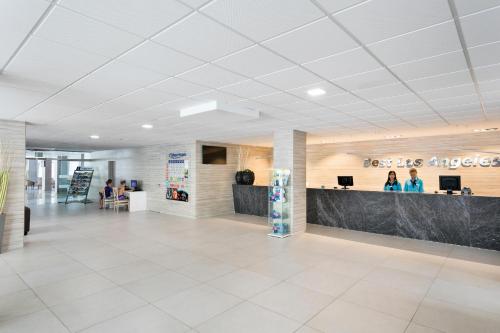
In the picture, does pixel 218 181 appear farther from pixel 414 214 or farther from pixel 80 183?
pixel 80 183

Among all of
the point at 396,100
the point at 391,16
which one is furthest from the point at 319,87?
the point at 391,16

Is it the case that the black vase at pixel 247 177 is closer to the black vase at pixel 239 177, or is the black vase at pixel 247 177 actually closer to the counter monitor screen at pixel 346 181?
the black vase at pixel 239 177

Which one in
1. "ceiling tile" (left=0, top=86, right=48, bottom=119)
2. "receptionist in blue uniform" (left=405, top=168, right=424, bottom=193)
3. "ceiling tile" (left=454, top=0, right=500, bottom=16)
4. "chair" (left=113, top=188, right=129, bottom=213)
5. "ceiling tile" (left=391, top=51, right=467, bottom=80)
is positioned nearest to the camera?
"ceiling tile" (left=454, top=0, right=500, bottom=16)

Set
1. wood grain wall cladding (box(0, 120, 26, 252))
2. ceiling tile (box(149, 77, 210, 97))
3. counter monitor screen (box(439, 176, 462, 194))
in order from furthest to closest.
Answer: counter monitor screen (box(439, 176, 462, 194))
wood grain wall cladding (box(0, 120, 26, 252))
ceiling tile (box(149, 77, 210, 97))

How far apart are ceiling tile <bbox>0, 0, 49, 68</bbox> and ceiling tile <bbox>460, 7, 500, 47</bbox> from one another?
2.96 m

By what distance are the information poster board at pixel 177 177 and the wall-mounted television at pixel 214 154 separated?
2.20 ft

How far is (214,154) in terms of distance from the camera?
1016 centimetres

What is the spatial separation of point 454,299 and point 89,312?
4.44 meters

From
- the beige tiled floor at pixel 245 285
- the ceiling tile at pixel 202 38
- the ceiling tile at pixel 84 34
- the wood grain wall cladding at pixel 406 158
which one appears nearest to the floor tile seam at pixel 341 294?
the beige tiled floor at pixel 245 285

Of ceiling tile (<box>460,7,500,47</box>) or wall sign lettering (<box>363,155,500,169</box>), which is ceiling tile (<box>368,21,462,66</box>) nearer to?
ceiling tile (<box>460,7,500,47</box>)

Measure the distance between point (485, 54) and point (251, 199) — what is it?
825 centimetres

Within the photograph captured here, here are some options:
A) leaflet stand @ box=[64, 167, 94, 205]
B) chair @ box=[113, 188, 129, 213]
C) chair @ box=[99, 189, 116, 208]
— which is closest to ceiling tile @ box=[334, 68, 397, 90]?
chair @ box=[113, 188, 129, 213]

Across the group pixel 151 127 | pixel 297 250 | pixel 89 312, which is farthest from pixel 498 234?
pixel 151 127

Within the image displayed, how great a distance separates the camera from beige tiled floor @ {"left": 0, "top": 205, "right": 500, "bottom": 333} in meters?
3.00
